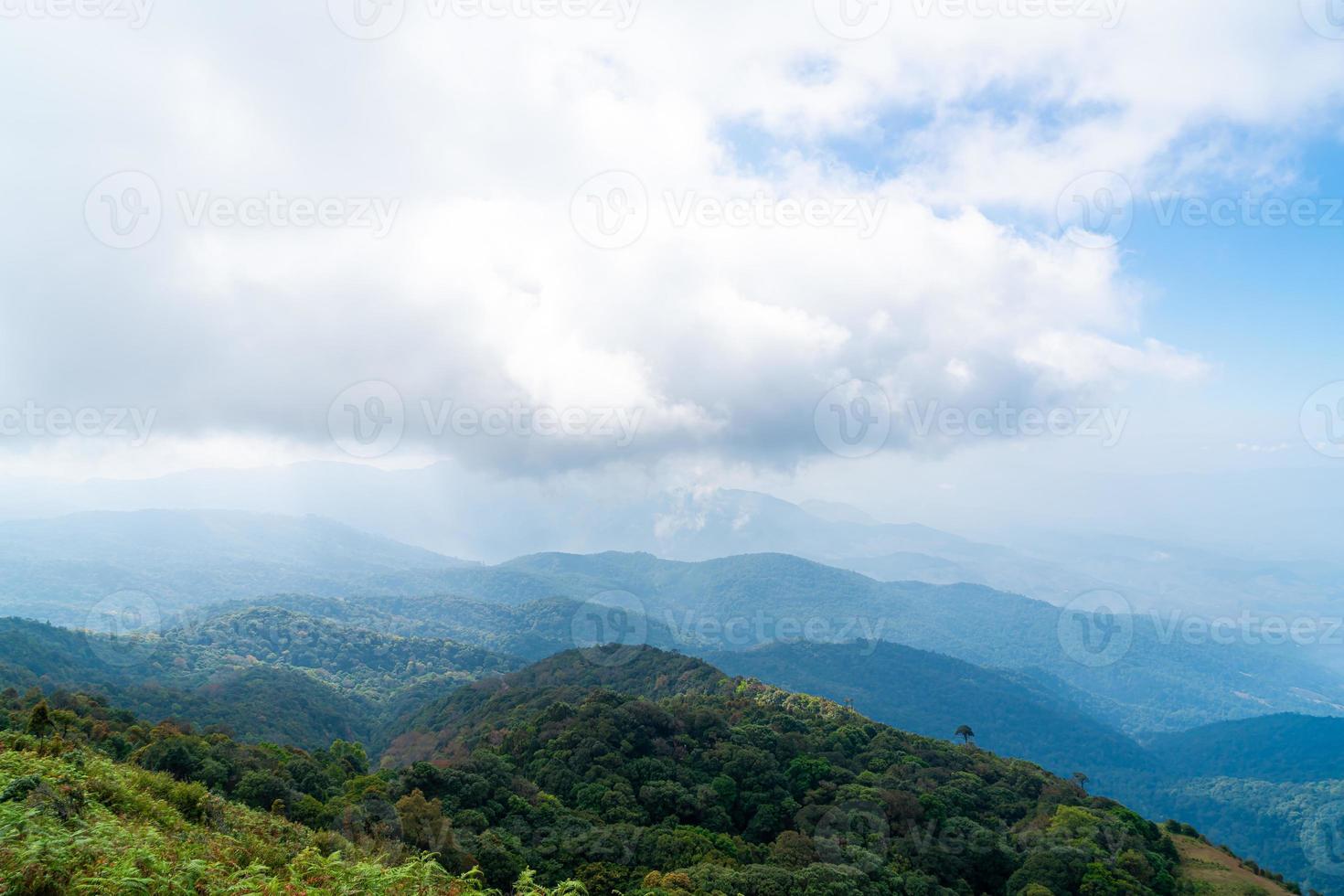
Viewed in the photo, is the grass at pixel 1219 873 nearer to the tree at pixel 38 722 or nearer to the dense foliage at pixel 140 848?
the dense foliage at pixel 140 848

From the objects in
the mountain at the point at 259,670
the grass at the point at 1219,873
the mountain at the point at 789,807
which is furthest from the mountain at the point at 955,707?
the grass at the point at 1219,873

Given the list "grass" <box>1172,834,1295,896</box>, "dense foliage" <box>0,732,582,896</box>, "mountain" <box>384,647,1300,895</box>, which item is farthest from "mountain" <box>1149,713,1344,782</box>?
"dense foliage" <box>0,732,582,896</box>

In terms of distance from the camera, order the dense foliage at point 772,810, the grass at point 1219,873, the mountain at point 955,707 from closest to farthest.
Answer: the dense foliage at point 772,810 < the grass at point 1219,873 < the mountain at point 955,707

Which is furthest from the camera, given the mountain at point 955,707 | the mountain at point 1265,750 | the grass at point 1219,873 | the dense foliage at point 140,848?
the mountain at point 955,707

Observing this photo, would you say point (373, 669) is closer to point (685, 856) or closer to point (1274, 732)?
point (685, 856)

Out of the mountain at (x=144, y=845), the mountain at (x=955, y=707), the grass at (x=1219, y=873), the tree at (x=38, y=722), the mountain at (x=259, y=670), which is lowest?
the mountain at (x=955, y=707)

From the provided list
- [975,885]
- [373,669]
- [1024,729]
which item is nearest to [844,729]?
[975,885]

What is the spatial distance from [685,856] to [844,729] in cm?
2755

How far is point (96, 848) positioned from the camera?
24.9ft

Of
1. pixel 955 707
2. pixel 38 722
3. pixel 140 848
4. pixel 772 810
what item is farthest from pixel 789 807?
pixel 955 707

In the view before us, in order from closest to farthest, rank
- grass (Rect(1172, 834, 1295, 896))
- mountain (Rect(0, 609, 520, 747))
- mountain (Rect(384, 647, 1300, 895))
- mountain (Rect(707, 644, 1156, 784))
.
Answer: mountain (Rect(384, 647, 1300, 895)) → grass (Rect(1172, 834, 1295, 896)) → mountain (Rect(0, 609, 520, 747)) → mountain (Rect(707, 644, 1156, 784))

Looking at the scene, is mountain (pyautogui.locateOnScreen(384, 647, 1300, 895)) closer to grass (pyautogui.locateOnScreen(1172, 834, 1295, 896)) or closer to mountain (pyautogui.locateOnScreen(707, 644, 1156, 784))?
grass (pyautogui.locateOnScreen(1172, 834, 1295, 896))

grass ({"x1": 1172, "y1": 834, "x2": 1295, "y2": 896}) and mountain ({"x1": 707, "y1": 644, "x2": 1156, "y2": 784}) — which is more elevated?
grass ({"x1": 1172, "y1": 834, "x2": 1295, "y2": 896})

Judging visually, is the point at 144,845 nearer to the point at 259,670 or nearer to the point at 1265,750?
the point at 259,670
